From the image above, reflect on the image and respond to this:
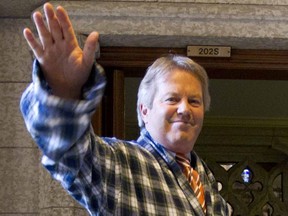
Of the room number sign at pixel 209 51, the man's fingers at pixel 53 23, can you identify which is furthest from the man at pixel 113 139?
the room number sign at pixel 209 51

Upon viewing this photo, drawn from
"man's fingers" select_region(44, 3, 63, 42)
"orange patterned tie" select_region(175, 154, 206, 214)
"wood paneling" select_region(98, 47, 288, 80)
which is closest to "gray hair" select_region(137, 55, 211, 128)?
"orange patterned tie" select_region(175, 154, 206, 214)

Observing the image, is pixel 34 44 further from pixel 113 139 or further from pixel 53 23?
pixel 113 139

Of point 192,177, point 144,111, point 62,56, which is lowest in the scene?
point 192,177

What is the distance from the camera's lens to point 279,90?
4.70 m

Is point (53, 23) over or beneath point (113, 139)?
over

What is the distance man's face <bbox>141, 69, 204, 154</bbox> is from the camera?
1479mm

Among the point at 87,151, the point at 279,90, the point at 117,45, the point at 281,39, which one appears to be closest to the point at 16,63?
the point at 117,45

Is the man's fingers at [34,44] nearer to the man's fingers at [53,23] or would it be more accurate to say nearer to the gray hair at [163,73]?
the man's fingers at [53,23]

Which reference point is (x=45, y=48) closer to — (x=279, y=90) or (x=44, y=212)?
(x=44, y=212)

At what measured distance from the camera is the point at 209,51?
2627mm

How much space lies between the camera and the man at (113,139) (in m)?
1.16

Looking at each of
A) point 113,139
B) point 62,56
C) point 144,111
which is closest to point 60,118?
point 62,56

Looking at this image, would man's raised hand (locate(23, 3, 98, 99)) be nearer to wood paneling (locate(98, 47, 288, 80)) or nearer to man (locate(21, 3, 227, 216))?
man (locate(21, 3, 227, 216))

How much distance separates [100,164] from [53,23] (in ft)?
0.98
